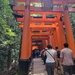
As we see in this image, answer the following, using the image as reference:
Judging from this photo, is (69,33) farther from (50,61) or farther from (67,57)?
(67,57)

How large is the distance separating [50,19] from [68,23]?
13.0ft

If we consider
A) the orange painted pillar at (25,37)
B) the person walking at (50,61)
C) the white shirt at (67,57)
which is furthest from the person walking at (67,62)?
the orange painted pillar at (25,37)

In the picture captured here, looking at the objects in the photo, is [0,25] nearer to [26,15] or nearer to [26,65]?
[26,15]

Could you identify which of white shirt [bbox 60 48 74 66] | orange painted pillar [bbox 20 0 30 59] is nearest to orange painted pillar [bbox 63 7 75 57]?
orange painted pillar [bbox 20 0 30 59]

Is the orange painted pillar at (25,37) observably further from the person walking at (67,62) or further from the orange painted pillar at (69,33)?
the person walking at (67,62)

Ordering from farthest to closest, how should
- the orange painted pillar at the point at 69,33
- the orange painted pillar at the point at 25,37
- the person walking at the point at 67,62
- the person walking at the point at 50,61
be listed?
1. the orange painted pillar at the point at 69,33
2. the orange painted pillar at the point at 25,37
3. the person walking at the point at 50,61
4. the person walking at the point at 67,62

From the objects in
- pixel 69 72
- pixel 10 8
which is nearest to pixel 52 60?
pixel 69 72

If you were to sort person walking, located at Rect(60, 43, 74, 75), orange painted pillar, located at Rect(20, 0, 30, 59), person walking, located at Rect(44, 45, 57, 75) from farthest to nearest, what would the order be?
1. orange painted pillar, located at Rect(20, 0, 30, 59)
2. person walking, located at Rect(44, 45, 57, 75)
3. person walking, located at Rect(60, 43, 74, 75)

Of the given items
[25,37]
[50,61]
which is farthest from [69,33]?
[50,61]

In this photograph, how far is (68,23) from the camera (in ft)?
33.7

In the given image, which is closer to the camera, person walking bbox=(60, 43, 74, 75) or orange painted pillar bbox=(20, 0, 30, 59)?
person walking bbox=(60, 43, 74, 75)

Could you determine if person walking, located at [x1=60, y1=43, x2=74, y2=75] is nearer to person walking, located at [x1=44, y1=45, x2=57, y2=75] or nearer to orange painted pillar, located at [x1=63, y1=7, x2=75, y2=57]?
person walking, located at [x1=44, y1=45, x2=57, y2=75]

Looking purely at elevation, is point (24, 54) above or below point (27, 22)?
below

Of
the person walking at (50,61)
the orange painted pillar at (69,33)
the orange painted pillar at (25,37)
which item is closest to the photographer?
the person walking at (50,61)
